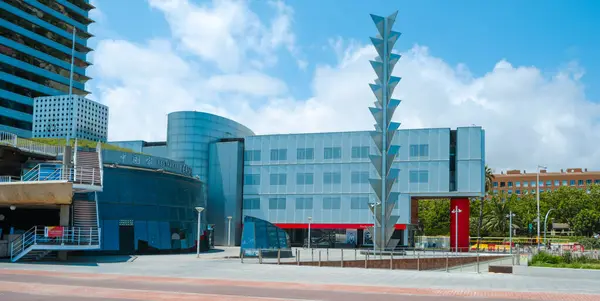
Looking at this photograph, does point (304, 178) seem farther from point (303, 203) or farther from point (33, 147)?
point (33, 147)

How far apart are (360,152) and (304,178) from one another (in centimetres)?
742

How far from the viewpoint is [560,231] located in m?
126

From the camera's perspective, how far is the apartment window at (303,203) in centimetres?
7350

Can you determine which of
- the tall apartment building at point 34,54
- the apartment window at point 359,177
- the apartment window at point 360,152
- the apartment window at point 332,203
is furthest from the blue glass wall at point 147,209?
the tall apartment building at point 34,54

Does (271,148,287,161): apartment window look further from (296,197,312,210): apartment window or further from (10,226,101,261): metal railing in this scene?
(10,226,101,261): metal railing

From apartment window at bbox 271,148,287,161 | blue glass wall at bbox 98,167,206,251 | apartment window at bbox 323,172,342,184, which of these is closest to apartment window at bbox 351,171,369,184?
apartment window at bbox 323,172,342,184

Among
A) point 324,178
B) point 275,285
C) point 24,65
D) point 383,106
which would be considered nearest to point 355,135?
point 324,178

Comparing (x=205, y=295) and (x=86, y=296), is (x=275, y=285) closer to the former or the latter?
(x=205, y=295)

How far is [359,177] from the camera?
71500 millimetres

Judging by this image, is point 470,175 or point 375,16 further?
point 470,175

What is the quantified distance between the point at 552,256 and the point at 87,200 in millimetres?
27975

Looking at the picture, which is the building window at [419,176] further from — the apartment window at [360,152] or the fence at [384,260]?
the fence at [384,260]

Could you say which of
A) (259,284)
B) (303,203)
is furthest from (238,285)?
(303,203)

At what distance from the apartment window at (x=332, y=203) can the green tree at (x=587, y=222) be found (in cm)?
5559
